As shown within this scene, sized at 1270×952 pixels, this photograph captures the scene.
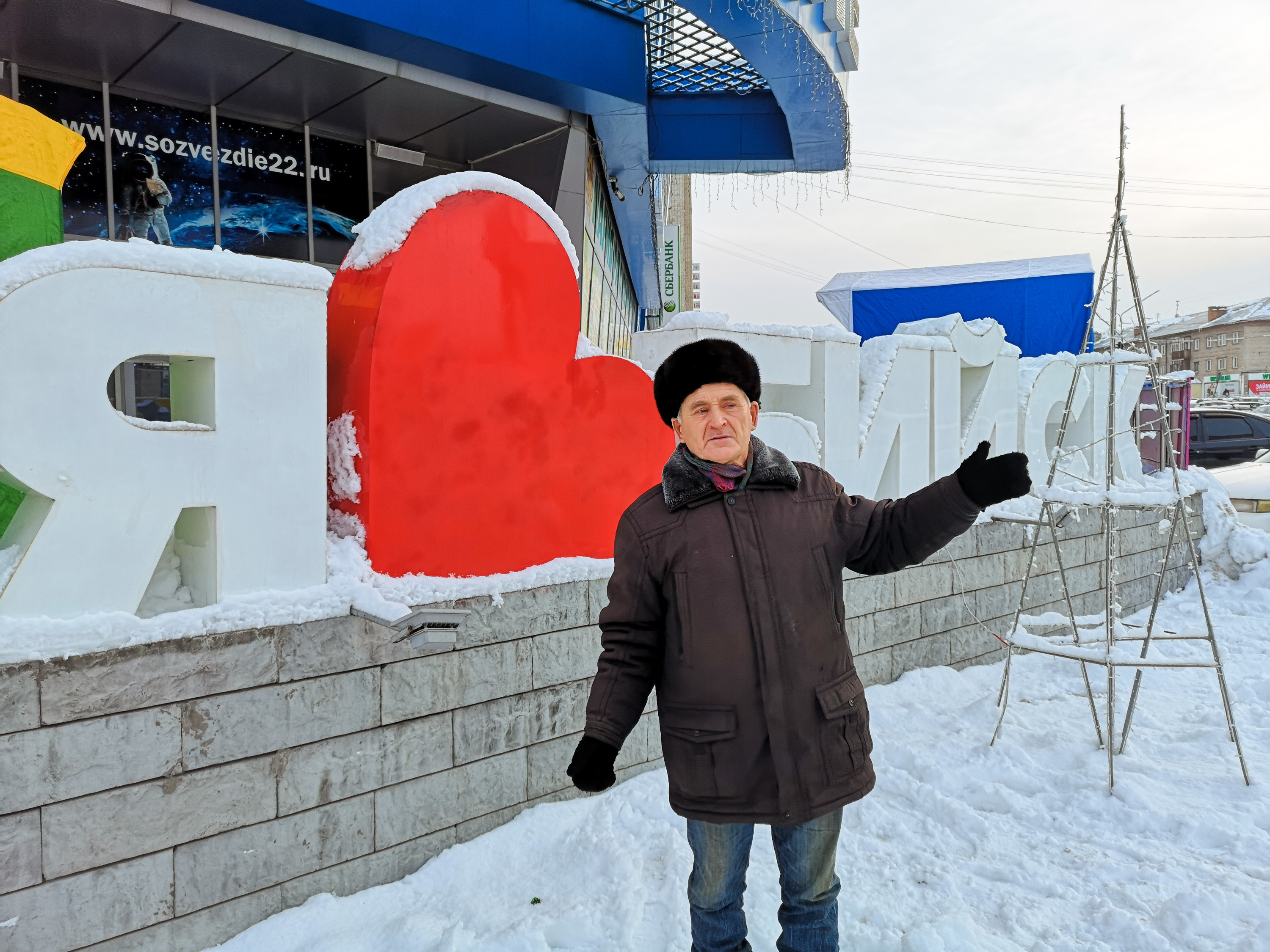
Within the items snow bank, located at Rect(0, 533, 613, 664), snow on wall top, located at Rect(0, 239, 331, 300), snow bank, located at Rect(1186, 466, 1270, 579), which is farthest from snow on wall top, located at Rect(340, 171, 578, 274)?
snow bank, located at Rect(1186, 466, 1270, 579)

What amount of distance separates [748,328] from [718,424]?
257 cm

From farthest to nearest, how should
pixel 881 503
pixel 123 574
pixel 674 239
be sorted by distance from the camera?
pixel 674 239
pixel 123 574
pixel 881 503

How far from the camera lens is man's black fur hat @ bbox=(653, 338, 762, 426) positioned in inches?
83.0

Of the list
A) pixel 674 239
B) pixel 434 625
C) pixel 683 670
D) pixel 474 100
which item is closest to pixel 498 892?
pixel 434 625

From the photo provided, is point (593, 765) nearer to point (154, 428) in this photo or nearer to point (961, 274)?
point (154, 428)

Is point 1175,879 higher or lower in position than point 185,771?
lower

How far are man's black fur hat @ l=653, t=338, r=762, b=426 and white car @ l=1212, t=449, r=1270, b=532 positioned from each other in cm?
900

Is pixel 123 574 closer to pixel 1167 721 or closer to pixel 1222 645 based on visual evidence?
pixel 1167 721

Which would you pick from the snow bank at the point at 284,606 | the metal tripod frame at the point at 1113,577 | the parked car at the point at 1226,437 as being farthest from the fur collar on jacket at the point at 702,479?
the parked car at the point at 1226,437

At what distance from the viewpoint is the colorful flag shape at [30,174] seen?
7.88 ft

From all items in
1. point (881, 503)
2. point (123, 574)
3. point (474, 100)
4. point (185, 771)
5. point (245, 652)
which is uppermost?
point (474, 100)

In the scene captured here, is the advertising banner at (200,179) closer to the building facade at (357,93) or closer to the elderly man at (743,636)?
the building facade at (357,93)

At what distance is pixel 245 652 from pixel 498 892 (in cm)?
126

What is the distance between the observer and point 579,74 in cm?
643
